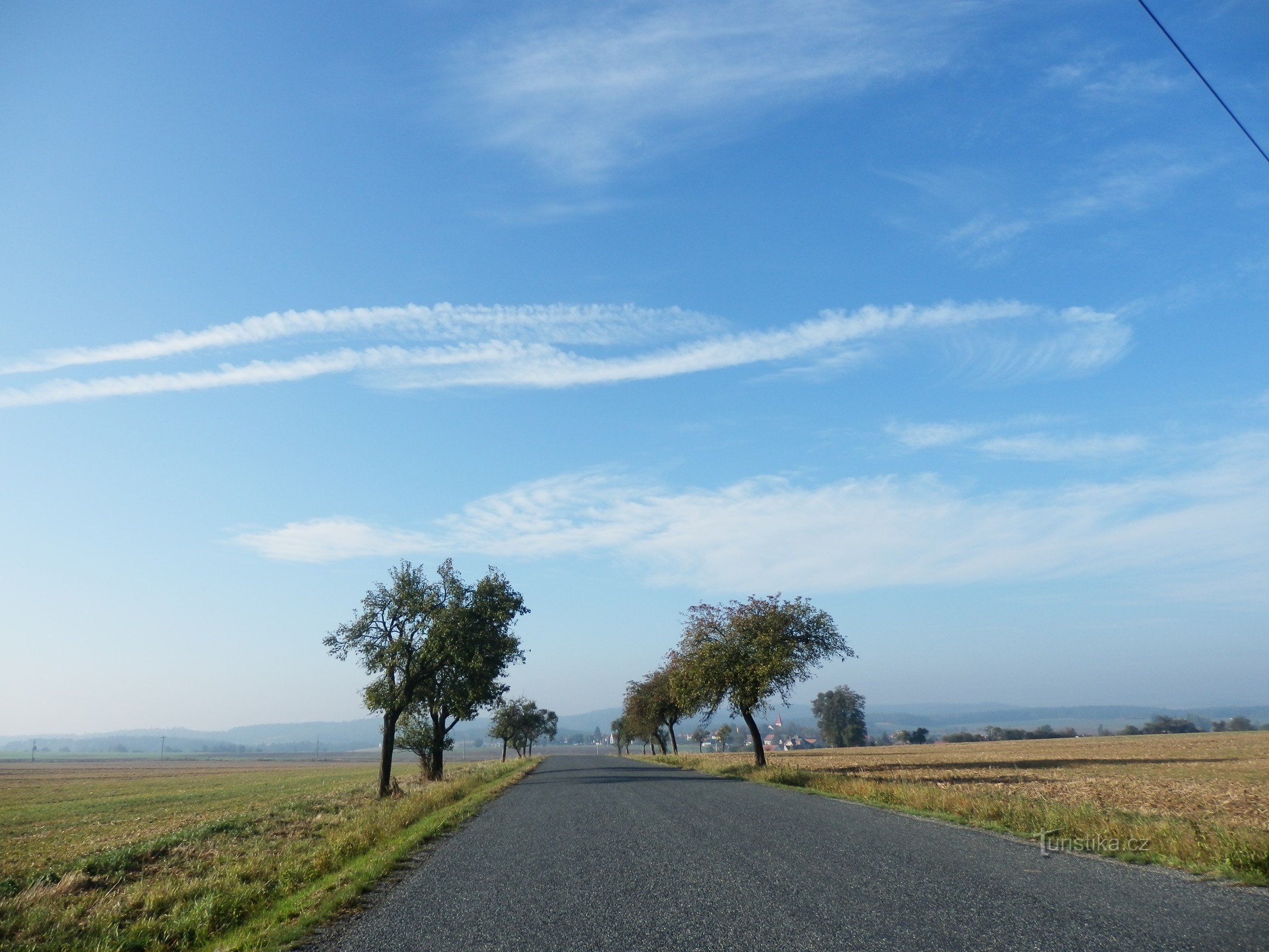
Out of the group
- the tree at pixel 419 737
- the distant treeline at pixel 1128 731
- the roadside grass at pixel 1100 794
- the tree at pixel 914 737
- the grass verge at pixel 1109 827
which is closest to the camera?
the grass verge at pixel 1109 827

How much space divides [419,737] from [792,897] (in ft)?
173

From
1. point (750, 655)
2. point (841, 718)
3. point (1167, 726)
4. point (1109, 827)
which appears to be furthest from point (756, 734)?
point (1167, 726)

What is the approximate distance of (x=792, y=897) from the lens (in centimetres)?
948

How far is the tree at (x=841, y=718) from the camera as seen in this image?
504 ft

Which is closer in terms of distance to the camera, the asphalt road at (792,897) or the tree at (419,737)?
the asphalt road at (792,897)

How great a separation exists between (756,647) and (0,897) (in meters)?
36.5

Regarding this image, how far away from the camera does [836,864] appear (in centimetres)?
1162

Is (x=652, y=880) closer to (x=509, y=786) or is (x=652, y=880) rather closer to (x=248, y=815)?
(x=248, y=815)

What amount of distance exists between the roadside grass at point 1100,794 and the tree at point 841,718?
305 ft

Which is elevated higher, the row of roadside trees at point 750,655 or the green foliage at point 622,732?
the row of roadside trees at point 750,655

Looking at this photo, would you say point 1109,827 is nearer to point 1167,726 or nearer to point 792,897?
point 792,897

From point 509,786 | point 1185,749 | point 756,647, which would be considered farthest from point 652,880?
point 1185,749

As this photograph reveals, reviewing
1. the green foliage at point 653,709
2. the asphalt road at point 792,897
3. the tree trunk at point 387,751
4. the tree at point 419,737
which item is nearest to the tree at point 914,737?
the green foliage at point 653,709

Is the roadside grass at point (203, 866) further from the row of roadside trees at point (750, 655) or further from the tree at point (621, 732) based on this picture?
the tree at point (621, 732)
